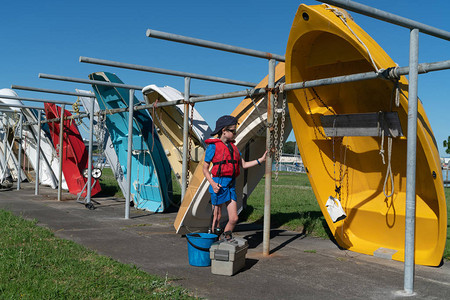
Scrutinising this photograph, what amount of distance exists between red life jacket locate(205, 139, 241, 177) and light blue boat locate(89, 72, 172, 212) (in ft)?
16.7

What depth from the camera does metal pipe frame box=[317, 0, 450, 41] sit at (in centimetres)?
452

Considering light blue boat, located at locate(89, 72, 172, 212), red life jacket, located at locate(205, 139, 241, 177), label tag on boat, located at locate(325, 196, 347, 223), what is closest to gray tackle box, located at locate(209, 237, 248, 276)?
red life jacket, located at locate(205, 139, 241, 177)

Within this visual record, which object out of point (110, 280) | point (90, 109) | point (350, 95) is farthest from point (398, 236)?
point (90, 109)

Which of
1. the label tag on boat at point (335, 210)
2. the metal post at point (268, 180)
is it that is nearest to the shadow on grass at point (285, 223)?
the metal post at point (268, 180)

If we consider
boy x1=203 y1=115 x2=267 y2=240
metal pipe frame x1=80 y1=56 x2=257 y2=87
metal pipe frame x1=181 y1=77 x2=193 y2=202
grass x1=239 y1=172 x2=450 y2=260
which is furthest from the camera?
grass x1=239 y1=172 x2=450 y2=260

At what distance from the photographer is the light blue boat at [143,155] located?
39.8ft

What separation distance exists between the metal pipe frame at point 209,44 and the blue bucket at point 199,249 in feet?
8.73

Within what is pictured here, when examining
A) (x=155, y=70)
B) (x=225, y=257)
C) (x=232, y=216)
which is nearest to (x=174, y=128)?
(x=155, y=70)

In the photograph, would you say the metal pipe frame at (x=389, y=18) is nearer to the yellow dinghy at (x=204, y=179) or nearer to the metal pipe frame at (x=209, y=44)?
the metal pipe frame at (x=209, y=44)

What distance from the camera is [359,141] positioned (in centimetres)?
745

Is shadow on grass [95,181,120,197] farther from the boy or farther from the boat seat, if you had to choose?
the boat seat

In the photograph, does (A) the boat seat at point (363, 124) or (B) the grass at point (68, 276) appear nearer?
(B) the grass at point (68, 276)

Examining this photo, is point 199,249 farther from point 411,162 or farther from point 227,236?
point 411,162

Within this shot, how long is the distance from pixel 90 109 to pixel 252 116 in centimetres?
726
